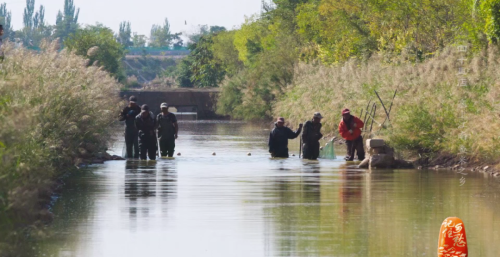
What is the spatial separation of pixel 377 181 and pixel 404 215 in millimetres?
5433

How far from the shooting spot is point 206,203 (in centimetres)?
1670

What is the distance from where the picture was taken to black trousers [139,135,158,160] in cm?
2638

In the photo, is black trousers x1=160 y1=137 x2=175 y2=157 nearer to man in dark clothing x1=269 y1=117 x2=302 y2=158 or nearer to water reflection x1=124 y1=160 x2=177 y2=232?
water reflection x1=124 y1=160 x2=177 y2=232

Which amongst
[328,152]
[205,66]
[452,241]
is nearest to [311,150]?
[328,152]

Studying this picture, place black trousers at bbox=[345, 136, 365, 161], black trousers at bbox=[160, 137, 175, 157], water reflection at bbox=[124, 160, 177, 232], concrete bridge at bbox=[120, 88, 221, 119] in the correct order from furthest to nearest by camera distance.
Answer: concrete bridge at bbox=[120, 88, 221, 119] < black trousers at bbox=[160, 137, 175, 157] < black trousers at bbox=[345, 136, 365, 161] < water reflection at bbox=[124, 160, 177, 232]

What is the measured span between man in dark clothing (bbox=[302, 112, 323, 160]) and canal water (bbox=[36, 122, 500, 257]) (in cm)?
271

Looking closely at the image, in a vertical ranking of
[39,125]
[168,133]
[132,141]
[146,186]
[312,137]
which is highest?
[39,125]

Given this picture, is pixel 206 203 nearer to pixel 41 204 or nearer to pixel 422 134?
pixel 41 204

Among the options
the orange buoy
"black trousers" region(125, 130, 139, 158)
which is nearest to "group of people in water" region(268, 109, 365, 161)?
"black trousers" region(125, 130, 139, 158)

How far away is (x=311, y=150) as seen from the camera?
27453 millimetres

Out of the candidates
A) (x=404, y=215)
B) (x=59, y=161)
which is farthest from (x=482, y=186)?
A: (x=59, y=161)

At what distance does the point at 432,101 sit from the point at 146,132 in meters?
7.70

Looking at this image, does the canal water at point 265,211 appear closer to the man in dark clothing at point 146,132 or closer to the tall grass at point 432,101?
the tall grass at point 432,101

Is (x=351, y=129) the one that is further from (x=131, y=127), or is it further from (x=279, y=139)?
(x=131, y=127)
